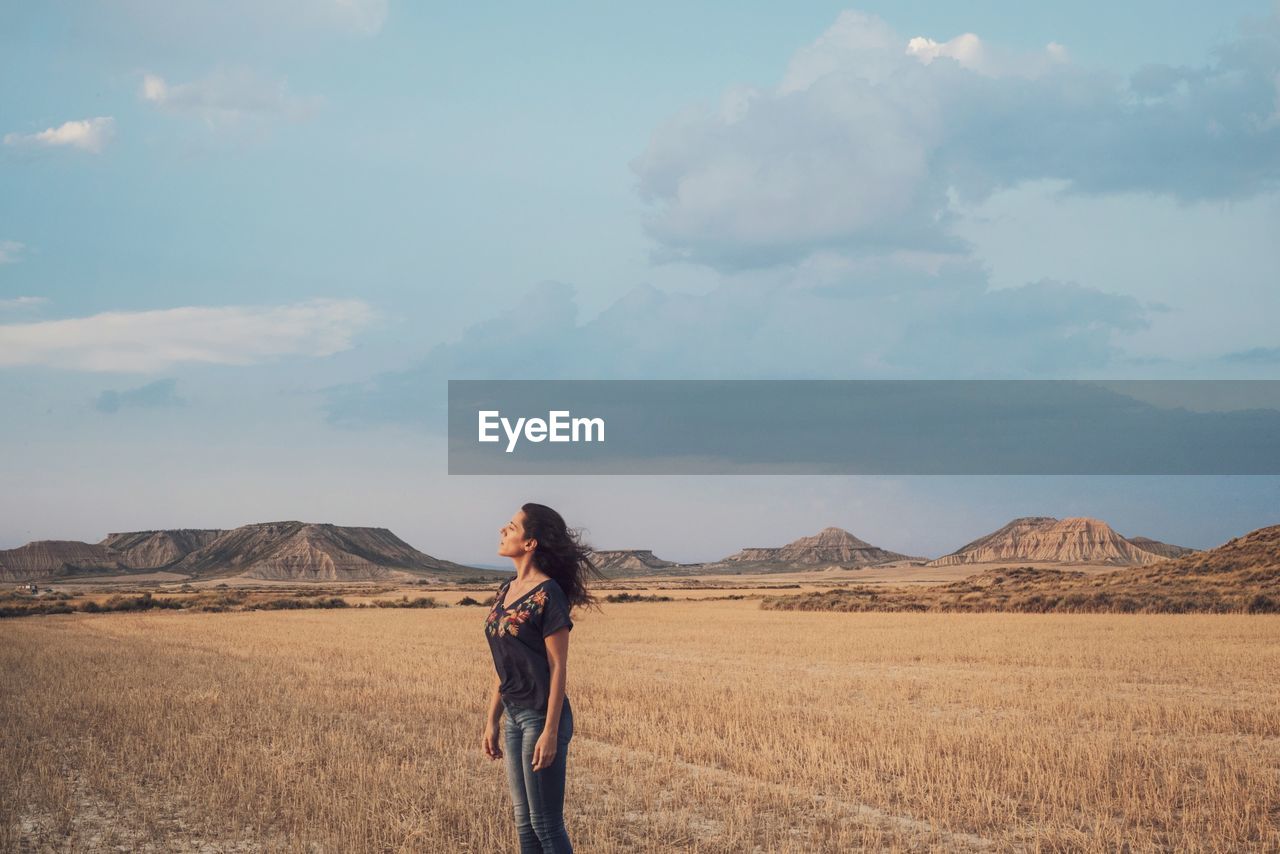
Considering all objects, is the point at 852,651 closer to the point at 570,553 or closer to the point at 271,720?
the point at 271,720

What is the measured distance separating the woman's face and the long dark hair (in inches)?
1.2

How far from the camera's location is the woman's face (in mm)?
5980

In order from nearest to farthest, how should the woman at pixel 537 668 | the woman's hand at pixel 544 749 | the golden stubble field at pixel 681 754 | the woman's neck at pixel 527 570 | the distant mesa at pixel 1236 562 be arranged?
1. the woman's hand at pixel 544 749
2. the woman at pixel 537 668
3. the woman's neck at pixel 527 570
4. the golden stubble field at pixel 681 754
5. the distant mesa at pixel 1236 562

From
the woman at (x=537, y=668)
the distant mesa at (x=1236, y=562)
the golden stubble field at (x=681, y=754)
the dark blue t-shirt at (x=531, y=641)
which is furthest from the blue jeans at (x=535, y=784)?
the distant mesa at (x=1236, y=562)

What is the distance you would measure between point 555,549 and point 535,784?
53.7 inches

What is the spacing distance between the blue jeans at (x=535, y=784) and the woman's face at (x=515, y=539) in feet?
2.98

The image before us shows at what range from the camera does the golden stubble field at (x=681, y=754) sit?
9.05 m

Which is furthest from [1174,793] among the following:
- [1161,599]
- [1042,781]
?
[1161,599]

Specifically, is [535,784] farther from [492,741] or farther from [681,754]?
[681,754]

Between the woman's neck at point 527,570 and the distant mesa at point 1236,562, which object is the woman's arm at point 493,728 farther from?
the distant mesa at point 1236,562

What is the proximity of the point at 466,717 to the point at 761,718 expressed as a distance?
4.76 metres

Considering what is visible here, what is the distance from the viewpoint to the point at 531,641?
579 cm

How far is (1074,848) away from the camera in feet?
28.0

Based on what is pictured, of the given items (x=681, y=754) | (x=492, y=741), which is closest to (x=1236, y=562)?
(x=681, y=754)
